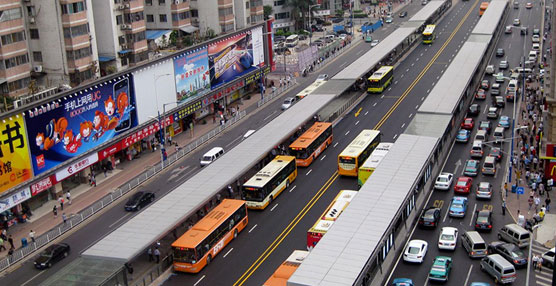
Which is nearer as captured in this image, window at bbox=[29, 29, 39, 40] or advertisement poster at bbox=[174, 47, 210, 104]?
window at bbox=[29, 29, 39, 40]

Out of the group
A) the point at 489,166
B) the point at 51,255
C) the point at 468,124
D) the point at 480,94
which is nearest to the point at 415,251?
the point at 489,166

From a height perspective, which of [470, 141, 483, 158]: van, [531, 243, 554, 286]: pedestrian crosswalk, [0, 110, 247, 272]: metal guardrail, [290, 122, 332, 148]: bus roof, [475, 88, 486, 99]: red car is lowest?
[531, 243, 554, 286]: pedestrian crosswalk

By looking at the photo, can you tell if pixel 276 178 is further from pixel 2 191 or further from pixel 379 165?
pixel 2 191

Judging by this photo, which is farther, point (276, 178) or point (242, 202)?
point (276, 178)

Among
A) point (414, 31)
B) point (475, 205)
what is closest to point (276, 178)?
point (475, 205)

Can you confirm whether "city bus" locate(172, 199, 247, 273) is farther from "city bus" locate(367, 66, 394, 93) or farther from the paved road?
"city bus" locate(367, 66, 394, 93)

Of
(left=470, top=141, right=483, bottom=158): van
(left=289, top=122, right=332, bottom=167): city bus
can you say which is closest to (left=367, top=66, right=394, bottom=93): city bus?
(left=289, top=122, right=332, bottom=167): city bus
